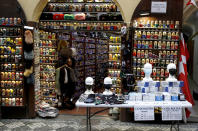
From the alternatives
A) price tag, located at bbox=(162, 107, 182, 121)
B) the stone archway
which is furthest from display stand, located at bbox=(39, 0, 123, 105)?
price tag, located at bbox=(162, 107, 182, 121)

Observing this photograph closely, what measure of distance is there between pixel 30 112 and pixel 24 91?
621mm

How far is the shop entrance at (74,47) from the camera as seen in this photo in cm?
696

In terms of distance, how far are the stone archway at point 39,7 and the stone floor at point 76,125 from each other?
273cm

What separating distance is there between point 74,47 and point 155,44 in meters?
2.94

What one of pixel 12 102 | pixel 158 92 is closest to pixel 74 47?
pixel 12 102

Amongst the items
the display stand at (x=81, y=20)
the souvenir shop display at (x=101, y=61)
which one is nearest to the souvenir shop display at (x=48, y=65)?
the display stand at (x=81, y=20)

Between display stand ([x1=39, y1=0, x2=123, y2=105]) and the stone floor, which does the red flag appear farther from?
display stand ([x1=39, y1=0, x2=123, y2=105])

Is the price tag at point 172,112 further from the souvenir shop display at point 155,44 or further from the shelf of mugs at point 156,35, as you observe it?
the shelf of mugs at point 156,35

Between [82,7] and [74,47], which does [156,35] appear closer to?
[74,47]

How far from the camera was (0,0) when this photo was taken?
6.10 meters

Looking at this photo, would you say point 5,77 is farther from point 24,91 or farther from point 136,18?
point 136,18

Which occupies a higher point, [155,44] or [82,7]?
[82,7]

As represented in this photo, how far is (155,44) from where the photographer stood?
6008 mm

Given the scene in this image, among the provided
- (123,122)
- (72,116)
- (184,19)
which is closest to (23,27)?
(72,116)
